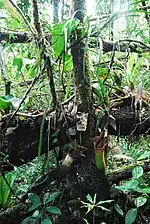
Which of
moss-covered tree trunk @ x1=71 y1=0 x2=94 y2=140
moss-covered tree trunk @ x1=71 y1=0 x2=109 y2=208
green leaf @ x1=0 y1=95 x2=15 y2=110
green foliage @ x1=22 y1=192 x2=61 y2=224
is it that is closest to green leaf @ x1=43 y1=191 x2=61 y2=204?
green foliage @ x1=22 y1=192 x2=61 y2=224

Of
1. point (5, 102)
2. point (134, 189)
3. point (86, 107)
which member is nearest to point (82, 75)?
point (86, 107)

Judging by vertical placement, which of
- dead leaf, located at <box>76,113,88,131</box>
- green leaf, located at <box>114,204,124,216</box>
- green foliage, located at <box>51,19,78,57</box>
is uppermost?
green foliage, located at <box>51,19,78,57</box>

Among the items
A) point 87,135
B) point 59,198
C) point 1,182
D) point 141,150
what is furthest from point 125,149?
point 1,182

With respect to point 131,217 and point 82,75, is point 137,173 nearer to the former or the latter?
point 131,217

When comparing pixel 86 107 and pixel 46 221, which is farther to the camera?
pixel 86 107

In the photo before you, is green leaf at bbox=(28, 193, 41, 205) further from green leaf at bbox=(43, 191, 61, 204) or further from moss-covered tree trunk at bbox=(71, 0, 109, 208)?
moss-covered tree trunk at bbox=(71, 0, 109, 208)

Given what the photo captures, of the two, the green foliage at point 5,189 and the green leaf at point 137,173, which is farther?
the green foliage at point 5,189

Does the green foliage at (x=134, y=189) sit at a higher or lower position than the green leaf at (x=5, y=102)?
→ lower

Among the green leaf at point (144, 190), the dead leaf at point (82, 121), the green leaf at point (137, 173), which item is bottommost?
the green leaf at point (144, 190)

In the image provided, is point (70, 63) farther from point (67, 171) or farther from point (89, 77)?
point (67, 171)

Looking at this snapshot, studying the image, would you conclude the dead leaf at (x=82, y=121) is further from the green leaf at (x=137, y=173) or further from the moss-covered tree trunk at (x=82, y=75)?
the green leaf at (x=137, y=173)

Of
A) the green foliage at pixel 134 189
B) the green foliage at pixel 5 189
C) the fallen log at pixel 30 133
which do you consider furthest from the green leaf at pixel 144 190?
the green foliage at pixel 5 189

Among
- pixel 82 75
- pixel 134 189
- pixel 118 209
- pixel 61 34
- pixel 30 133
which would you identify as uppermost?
pixel 61 34

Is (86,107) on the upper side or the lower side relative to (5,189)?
upper
